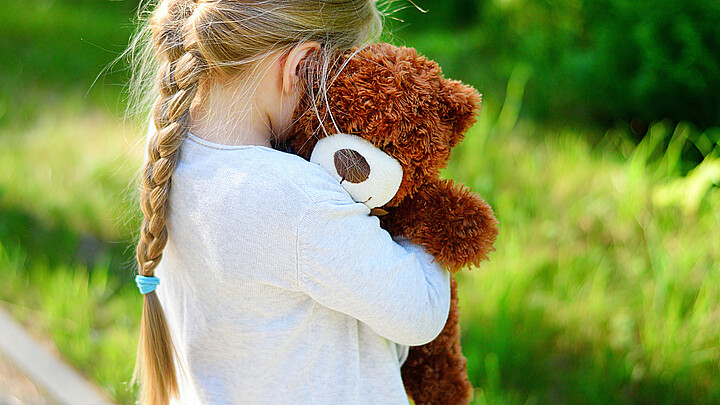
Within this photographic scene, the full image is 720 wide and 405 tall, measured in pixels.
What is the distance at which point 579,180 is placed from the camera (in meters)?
3.11

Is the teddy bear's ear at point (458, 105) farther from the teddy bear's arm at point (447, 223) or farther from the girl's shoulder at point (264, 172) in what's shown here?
the girl's shoulder at point (264, 172)

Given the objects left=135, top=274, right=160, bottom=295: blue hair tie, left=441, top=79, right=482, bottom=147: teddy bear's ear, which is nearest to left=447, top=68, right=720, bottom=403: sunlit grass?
left=441, top=79, right=482, bottom=147: teddy bear's ear

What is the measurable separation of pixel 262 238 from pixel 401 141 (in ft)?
1.03

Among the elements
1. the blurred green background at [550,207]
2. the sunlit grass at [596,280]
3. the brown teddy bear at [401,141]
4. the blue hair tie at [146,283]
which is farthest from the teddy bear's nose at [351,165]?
the sunlit grass at [596,280]

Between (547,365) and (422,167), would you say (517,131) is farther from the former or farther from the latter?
(422,167)

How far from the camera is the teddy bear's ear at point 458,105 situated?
3.94ft

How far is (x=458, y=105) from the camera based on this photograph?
1205 millimetres

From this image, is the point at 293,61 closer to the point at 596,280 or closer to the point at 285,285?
the point at 285,285

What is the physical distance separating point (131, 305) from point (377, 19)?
6.28ft

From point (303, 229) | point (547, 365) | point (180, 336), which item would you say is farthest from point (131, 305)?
point (303, 229)

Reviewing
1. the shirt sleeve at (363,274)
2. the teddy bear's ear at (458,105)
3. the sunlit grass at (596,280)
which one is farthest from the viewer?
the sunlit grass at (596,280)

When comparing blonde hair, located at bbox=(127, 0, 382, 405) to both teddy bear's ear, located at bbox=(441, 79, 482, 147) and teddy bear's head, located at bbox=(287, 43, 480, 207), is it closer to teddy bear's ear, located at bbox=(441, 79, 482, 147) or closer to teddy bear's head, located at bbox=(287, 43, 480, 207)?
teddy bear's head, located at bbox=(287, 43, 480, 207)

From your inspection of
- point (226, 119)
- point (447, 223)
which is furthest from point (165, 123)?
point (447, 223)

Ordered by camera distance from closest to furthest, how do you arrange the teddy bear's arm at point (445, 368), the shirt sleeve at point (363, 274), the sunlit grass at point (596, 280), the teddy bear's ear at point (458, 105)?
the shirt sleeve at point (363, 274), the teddy bear's ear at point (458, 105), the teddy bear's arm at point (445, 368), the sunlit grass at point (596, 280)
